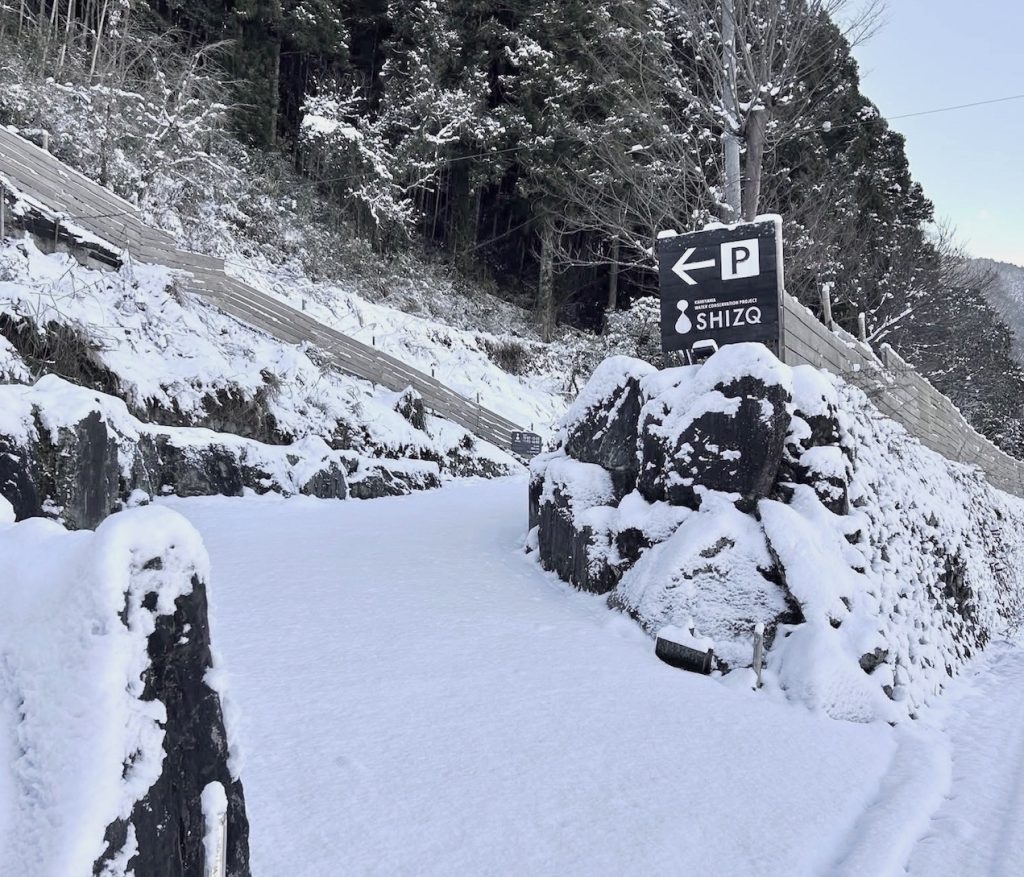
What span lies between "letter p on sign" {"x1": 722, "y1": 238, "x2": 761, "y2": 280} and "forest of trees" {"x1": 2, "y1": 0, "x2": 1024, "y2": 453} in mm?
9483

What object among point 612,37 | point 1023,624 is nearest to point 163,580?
point 1023,624

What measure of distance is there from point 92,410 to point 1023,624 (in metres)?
10.6

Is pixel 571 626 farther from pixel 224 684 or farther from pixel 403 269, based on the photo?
pixel 403 269

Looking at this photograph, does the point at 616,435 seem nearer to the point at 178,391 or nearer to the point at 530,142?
the point at 178,391

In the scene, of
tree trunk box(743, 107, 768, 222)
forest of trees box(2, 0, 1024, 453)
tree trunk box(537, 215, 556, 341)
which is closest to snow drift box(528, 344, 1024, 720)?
tree trunk box(743, 107, 768, 222)

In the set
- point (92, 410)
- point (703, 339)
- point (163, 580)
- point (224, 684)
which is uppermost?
point (703, 339)

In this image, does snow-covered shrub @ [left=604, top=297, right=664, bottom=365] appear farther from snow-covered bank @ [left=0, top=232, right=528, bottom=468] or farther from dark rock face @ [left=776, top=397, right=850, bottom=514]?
dark rock face @ [left=776, top=397, right=850, bottom=514]

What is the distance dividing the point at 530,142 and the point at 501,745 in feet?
71.5

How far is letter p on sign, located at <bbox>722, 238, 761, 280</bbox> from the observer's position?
18.2 feet

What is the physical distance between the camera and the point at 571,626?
14.8 ft

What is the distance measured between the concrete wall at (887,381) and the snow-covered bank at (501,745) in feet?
10.6

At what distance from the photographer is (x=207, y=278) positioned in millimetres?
12250

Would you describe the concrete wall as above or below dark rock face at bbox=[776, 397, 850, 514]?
above

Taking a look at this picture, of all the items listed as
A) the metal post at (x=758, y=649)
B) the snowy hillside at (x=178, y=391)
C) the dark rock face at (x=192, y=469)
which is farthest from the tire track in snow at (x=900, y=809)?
the dark rock face at (x=192, y=469)
